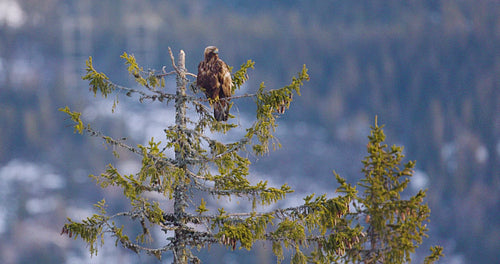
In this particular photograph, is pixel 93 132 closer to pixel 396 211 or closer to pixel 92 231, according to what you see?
pixel 92 231

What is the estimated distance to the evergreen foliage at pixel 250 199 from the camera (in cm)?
886

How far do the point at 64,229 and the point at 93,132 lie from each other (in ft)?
5.84

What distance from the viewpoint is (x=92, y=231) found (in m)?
10.3

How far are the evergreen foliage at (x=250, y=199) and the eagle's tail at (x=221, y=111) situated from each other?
12cm

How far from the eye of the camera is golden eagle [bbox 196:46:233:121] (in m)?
10.7

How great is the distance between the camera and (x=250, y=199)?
1038 cm

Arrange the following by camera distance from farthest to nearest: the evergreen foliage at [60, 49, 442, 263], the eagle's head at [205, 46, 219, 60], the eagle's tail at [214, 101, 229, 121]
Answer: the eagle's tail at [214, 101, 229, 121] < the eagle's head at [205, 46, 219, 60] < the evergreen foliage at [60, 49, 442, 263]

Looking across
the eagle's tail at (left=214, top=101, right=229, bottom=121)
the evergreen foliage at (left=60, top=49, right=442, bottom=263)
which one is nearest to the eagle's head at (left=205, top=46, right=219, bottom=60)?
the evergreen foliage at (left=60, top=49, right=442, bottom=263)

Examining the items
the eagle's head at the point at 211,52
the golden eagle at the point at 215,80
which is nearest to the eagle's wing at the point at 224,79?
the golden eagle at the point at 215,80

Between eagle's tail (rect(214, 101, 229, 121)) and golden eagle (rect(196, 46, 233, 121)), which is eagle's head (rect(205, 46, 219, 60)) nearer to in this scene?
golden eagle (rect(196, 46, 233, 121))

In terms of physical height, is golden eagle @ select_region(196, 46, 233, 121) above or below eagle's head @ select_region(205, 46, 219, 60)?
below

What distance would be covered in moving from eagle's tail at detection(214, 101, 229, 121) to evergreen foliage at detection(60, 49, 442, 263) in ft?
0.40

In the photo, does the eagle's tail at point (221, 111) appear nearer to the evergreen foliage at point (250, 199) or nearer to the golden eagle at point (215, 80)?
the golden eagle at point (215, 80)

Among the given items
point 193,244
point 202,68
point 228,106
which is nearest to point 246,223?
point 193,244
